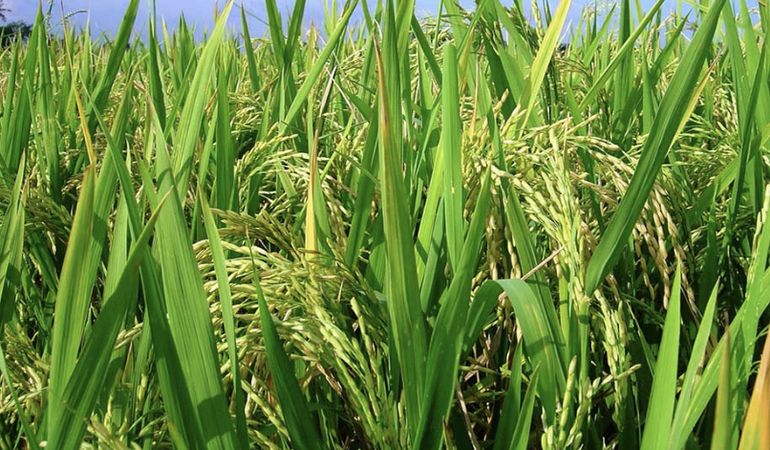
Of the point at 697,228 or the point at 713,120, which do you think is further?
the point at 713,120

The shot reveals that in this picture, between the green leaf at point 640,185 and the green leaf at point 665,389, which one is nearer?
the green leaf at point 665,389

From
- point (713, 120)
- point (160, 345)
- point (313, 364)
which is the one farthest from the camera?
point (713, 120)

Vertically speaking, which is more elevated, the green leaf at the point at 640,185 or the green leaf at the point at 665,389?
the green leaf at the point at 640,185

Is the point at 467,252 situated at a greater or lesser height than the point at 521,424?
greater

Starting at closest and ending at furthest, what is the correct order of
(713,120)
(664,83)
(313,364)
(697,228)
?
(313,364) < (697,228) < (713,120) < (664,83)

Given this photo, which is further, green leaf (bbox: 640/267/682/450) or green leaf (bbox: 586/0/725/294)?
green leaf (bbox: 586/0/725/294)

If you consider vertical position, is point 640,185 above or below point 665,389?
above

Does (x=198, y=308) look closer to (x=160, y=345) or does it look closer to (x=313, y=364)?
(x=160, y=345)

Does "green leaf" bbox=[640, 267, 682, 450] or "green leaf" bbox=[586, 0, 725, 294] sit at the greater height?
"green leaf" bbox=[586, 0, 725, 294]

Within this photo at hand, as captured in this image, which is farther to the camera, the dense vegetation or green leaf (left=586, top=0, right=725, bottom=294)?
green leaf (left=586, top=0, right=725, bottom=294)

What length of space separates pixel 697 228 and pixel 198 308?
2.53ft

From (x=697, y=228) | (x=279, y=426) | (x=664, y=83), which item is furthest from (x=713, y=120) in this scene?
(x=279, y=426)

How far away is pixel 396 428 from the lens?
0.65 meters

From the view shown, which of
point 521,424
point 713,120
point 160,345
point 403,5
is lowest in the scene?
point 521,424
